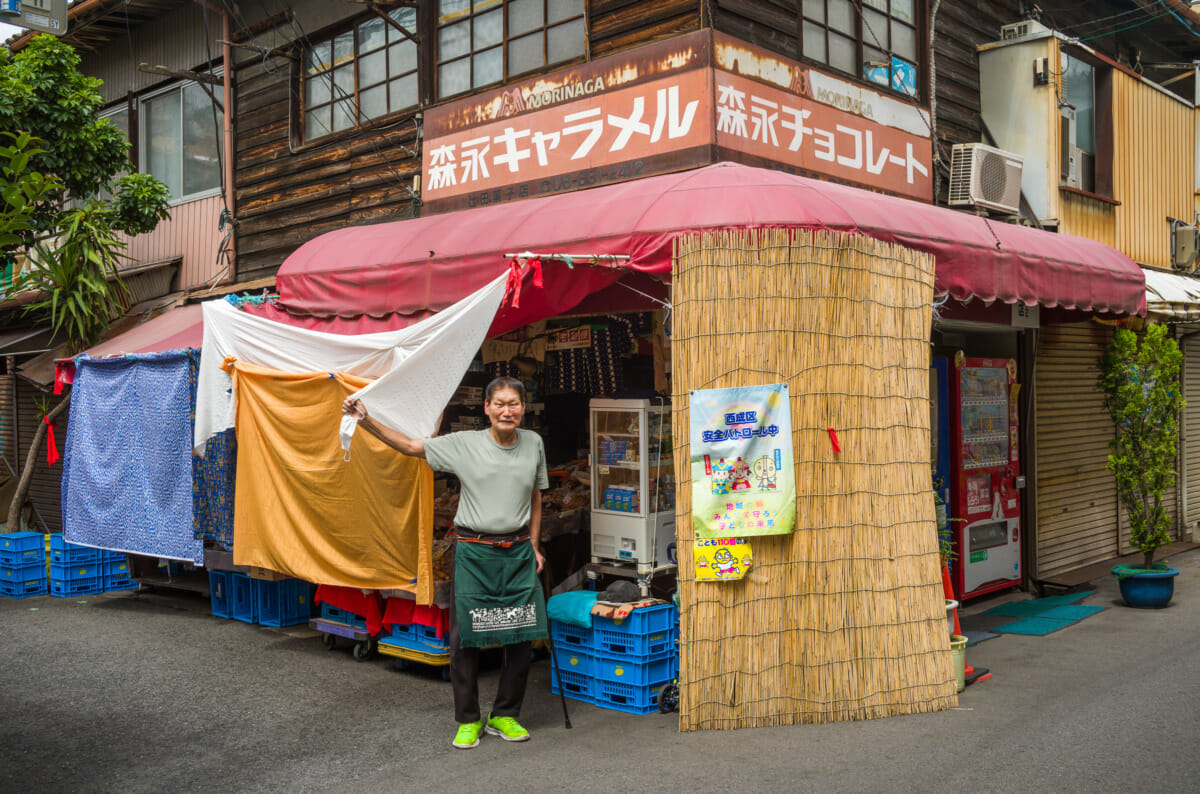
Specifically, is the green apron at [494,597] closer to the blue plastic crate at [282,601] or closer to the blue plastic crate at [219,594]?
the blue plastic crate at [282,601]

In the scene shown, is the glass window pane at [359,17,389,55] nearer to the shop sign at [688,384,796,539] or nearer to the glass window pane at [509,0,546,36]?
the glass window pane at [509,0,546,36]

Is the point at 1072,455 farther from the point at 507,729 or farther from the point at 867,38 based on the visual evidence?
the point at 507,729

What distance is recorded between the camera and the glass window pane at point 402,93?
9.88 meters

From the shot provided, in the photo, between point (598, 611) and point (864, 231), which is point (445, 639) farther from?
point (864, 231)

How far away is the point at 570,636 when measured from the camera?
258 inches

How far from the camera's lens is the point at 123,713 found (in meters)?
6.43

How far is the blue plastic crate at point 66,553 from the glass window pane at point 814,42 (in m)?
8.75

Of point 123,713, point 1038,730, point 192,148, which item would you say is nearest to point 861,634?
point 1038,730

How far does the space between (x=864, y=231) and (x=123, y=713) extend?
5720mm

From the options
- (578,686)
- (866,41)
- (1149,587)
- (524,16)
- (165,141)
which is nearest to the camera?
(578,686)

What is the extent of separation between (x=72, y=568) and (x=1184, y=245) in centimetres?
1330

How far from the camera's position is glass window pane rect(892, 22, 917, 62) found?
9.20 meters

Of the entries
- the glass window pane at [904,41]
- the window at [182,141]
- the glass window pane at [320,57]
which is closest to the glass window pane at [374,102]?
the glass window pane at [320,57]

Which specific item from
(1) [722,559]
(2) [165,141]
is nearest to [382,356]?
(1) [722,559]
